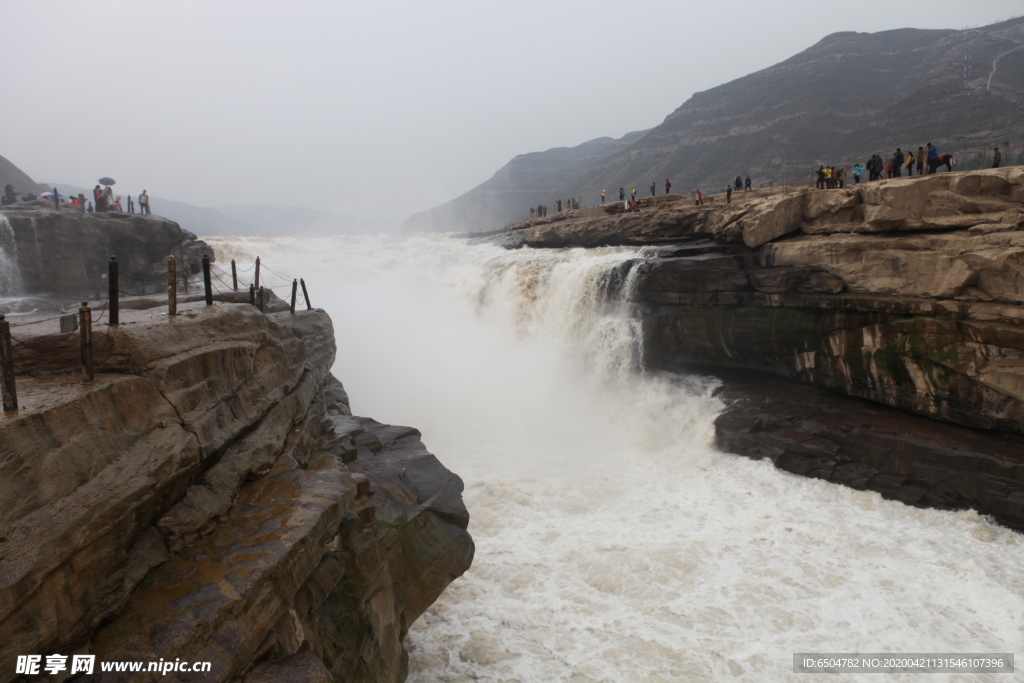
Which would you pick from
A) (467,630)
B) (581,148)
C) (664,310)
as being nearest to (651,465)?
(664,310)

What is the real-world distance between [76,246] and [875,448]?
95.2 ft

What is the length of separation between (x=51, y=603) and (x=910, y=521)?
13958 mm

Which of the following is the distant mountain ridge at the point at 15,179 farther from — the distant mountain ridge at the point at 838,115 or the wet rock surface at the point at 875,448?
the distant mountain ridge at the point at 838,115

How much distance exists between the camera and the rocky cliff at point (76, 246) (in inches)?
808

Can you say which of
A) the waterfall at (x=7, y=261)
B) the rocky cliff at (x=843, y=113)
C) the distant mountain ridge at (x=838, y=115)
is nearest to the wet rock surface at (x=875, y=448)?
the waterfall at (x=7, y=261)

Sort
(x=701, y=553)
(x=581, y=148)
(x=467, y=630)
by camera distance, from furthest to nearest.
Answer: (x=581, y=148)
(x=701, y=553)
(x=467, y=630)

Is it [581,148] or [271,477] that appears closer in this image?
[271,477]

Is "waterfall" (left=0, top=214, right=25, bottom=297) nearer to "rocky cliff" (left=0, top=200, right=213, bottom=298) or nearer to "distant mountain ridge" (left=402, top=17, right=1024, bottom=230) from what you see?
"rocky cliff" (left=0, top=200, right=213, bottom=298)

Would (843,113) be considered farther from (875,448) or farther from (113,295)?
(113,295)

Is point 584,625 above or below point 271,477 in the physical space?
below

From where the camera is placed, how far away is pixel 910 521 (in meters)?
11.1

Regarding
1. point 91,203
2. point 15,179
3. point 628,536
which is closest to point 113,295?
point 628,536

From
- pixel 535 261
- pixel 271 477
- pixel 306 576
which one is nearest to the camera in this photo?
pixel 306 576

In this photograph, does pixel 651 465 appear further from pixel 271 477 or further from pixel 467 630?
pixel 271 477
